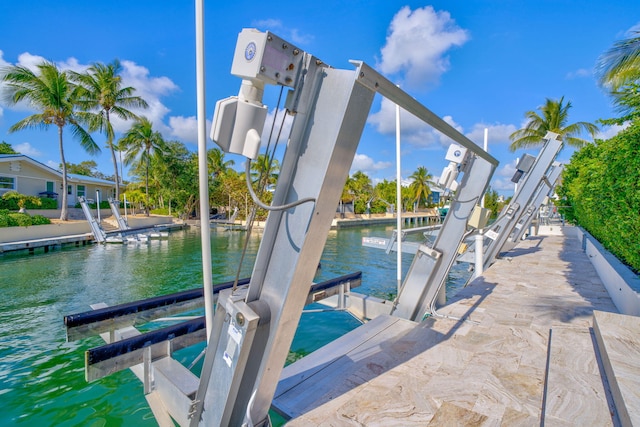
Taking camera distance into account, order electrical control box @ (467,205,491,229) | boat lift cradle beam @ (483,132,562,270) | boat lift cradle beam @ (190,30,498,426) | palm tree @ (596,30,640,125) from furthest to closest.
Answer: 1. palm tree @ (596,30,640,125)
2. boat lift cradle beam @ (483,132,562,270)
3. electrical control box @ (467,205,491,229)
4. boat lift cradle beam @ (190,30,498,426)

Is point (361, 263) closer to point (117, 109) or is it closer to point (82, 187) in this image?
point (117, 109)

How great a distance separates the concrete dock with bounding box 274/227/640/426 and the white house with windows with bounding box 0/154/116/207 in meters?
20.5

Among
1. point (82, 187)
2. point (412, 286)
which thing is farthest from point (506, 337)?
point (82, 187)

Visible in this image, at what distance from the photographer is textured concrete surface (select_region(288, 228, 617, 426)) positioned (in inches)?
74.2

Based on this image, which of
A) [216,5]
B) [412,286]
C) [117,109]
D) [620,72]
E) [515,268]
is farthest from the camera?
[117,109]

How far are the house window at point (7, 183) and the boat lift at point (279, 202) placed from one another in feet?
88.5

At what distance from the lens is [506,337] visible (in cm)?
311

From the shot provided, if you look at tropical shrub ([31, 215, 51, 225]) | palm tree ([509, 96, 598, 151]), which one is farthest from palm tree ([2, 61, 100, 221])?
palm tree ([509, 96, 598, 151])

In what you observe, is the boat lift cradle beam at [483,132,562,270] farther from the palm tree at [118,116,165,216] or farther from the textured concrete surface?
the palm tree at [118,116,165,216]

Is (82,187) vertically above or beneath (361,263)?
above

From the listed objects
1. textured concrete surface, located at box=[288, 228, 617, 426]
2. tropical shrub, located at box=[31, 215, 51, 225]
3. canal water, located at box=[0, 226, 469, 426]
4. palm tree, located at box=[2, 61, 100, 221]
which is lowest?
canal water, located at box=[0, 226, 469, 426]

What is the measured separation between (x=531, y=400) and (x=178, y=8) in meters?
3.67

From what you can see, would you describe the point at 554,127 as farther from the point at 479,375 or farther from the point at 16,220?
the point at 16,220

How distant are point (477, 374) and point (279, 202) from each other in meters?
2.03
